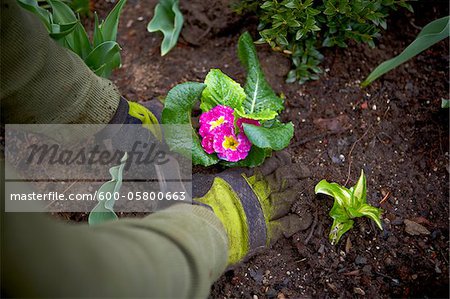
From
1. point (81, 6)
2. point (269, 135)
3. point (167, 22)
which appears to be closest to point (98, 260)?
point (269, 135)

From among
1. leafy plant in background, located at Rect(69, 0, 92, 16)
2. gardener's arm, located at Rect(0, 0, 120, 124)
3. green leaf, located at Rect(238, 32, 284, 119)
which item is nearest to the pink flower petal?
green leaf, located at Rect(238, 32, 284, 119)

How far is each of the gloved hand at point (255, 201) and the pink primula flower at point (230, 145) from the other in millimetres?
63

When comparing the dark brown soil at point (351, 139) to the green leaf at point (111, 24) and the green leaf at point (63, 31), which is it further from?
the green leaf at point (63, 31)

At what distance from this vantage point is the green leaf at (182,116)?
1345 millimetres

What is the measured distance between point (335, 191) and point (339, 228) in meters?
0.11

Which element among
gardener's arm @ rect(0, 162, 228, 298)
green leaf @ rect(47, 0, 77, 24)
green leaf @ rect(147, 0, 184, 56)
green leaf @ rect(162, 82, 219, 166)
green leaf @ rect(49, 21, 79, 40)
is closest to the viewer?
gardener's arm @ rect(0, 162, 228, 298)

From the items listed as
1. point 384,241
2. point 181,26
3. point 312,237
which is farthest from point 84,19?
point 384,241

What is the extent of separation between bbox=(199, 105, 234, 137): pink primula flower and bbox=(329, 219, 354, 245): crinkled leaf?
1.38 feet

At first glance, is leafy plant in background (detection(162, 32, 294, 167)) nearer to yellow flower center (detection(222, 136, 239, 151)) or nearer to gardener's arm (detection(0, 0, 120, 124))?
yellow flower center (detection(222, 136, 239, 151))

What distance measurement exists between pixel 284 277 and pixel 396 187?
1.55ft

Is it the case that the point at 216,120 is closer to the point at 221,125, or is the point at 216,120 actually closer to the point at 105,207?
the point at 221,125

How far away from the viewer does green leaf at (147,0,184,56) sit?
1.73 m

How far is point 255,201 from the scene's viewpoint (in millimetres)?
1376

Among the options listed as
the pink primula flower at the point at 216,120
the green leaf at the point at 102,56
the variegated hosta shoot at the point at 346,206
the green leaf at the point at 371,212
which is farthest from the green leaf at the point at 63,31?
the green leaf at the point at 371,212
